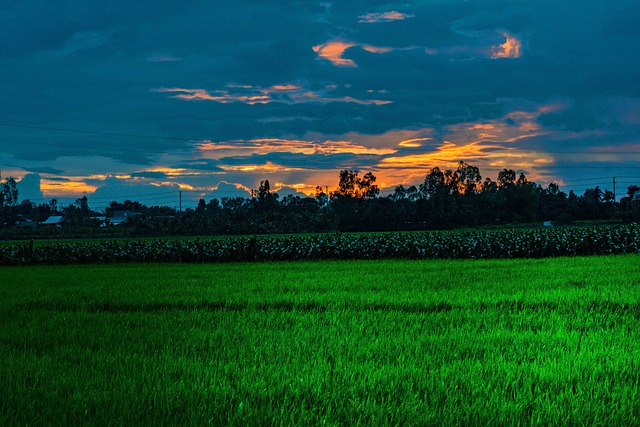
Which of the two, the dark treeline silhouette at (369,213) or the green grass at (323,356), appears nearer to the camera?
the green grass at (323,356)

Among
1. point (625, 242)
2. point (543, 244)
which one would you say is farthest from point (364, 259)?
point (625, 242)

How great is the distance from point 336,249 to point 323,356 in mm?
17927

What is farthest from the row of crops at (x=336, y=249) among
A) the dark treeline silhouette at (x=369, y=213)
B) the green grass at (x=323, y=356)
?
the dark treeline silhouette at (x=369, y=213)

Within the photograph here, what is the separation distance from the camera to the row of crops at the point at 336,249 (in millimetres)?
24125

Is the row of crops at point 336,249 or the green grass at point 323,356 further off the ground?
the row of crops at point 336,249

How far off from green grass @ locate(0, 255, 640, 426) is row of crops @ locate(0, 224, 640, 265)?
37.6 feet

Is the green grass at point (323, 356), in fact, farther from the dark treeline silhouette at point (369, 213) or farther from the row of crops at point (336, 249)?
the dark treeline silhouette at point (369, 213)

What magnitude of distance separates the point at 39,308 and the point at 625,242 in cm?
2453

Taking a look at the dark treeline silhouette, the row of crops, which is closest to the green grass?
the row of crops

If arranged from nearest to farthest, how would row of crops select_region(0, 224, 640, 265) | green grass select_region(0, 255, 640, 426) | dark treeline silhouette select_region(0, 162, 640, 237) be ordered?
green grass select_region(0, 255, 640, 426)
row of crops select_region(0, 224, 640, 265)
dark treeline silhouette select_region(0, 162, 640, 237)

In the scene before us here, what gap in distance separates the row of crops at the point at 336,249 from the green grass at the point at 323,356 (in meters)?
11.5

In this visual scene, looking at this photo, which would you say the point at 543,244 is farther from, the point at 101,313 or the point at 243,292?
the point at 101,313

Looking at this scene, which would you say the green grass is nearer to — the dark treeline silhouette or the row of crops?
the row of crops

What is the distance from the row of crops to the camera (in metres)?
24.1
